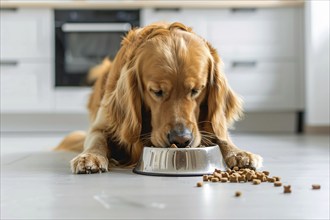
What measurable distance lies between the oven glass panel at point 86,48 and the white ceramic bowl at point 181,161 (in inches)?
117

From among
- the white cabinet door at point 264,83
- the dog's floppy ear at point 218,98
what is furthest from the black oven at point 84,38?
the dog's floppy ear at point 218,98

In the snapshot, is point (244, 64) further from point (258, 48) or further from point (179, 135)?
point (179, 135)

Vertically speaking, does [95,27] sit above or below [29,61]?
above

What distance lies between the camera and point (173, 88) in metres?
2.10

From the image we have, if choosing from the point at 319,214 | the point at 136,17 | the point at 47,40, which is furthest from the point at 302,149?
the point at 47,40

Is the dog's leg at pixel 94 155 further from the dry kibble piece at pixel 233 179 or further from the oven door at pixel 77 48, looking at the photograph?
the oven door at pixel 77 48

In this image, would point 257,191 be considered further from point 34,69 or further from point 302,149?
point 34,69

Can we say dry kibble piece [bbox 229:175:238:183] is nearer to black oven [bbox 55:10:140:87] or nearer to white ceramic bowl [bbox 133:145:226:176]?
white ceramic bowl [bbox 133:145:226:176]

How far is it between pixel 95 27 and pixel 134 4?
0.37 m

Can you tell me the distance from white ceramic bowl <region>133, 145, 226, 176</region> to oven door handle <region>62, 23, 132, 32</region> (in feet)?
9.73

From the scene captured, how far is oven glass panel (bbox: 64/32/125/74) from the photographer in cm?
498

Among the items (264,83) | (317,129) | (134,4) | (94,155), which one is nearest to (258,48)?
(264,83)

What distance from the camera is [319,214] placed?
140 cm

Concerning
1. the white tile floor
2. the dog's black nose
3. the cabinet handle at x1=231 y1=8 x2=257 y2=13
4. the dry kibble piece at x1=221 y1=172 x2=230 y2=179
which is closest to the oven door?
the cabinet handle at x1=231 y1=8 x2=257 y2=13
